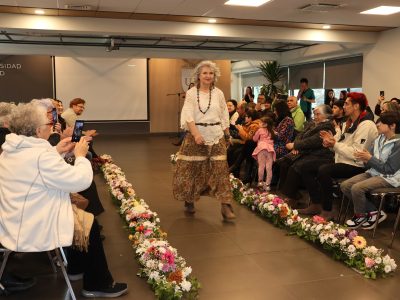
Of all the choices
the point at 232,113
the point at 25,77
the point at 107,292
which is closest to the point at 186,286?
the point at 107,292

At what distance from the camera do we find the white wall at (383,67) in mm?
9938

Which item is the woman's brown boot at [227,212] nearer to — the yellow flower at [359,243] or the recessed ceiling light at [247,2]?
the yellow flower at [359,243]

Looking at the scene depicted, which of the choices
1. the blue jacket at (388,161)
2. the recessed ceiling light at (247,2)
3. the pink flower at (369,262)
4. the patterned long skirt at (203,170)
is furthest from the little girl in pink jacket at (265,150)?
the recessed ceiling light at (247,2)

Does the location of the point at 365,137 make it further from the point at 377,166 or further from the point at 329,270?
the point at 329,270

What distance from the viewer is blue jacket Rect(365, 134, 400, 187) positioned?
3777 millimetres

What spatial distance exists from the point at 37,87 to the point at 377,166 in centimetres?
1205

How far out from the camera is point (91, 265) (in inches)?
105

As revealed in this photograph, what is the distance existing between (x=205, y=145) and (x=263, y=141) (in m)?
1.49

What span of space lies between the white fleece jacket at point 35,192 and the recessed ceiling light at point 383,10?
7.27 metres

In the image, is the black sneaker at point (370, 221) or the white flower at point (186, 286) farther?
the black sneaker at point (370, 221)

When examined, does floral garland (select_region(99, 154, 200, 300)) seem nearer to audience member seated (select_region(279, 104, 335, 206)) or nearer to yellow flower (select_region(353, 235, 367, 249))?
yellow flower (select_region(353, 235, 367, 249))

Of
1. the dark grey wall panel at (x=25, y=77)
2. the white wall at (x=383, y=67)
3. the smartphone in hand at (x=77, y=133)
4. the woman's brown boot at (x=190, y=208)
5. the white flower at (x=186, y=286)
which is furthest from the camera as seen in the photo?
the dark grey wall panel at (x=25, y=77)

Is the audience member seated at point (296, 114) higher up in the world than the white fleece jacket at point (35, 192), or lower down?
higher up

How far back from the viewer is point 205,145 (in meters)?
4.39
